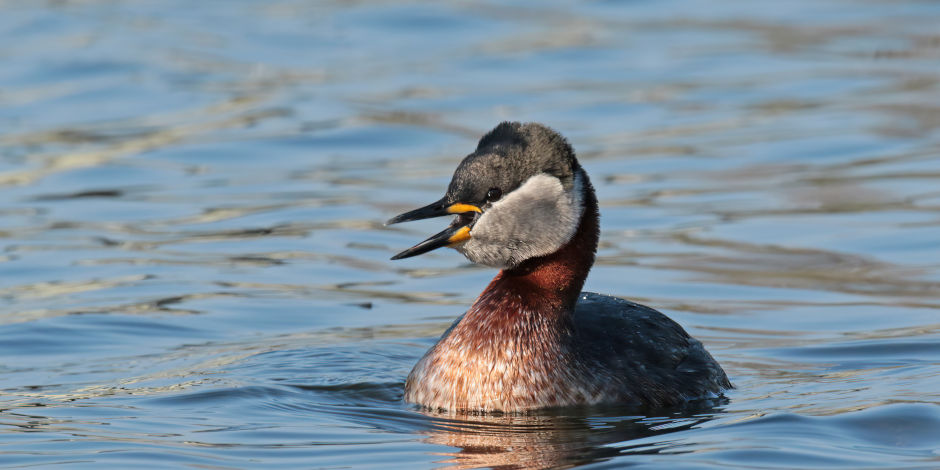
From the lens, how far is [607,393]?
8320 mm

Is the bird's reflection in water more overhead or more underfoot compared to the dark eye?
more underfoot

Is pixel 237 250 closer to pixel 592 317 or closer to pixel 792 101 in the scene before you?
pixel 592 317

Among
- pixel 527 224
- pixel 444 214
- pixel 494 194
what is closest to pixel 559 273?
pixel 527 224

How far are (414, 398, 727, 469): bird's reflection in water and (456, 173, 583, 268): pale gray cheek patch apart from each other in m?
0.81

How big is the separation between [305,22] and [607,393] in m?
16.5

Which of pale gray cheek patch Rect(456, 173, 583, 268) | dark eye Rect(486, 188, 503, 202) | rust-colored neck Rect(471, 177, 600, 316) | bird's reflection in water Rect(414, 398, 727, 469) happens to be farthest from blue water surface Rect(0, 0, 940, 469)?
dark eye Rect(486, 188, 503, 202)

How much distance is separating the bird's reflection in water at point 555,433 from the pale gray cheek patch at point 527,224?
0.81 m

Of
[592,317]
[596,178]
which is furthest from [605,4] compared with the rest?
[592,317]

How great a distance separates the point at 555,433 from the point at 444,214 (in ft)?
3.99

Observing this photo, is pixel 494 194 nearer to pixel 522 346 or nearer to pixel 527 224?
pixel 527 224

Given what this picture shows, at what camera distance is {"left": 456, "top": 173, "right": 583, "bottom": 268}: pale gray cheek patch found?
8.19m

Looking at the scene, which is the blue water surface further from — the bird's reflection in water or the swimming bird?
the swimming bird

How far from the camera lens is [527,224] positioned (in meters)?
8.27

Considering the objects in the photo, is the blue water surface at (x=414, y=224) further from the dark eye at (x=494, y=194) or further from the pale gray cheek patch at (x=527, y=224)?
the dark eye at (x=494, y=194)
